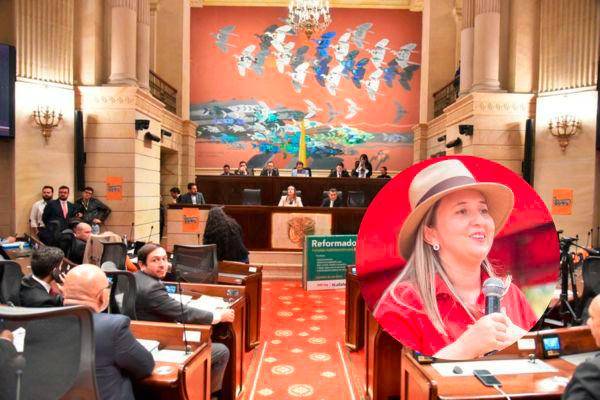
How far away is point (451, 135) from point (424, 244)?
10.4 metres

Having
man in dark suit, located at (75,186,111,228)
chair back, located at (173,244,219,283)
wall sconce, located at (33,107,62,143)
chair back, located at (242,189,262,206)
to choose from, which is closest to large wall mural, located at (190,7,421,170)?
chair back, located at (242,189,262,206)

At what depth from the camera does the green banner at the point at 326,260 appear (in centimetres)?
759

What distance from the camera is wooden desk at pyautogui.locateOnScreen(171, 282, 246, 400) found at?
3473mm

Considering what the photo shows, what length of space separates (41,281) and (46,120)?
676cm

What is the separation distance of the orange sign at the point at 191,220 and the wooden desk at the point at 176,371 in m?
5.68

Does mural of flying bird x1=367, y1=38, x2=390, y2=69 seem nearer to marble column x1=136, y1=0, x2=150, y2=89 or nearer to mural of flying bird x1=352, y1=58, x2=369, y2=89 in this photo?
mural of flying bird x1=352, y1=58, x2=369, y2=89

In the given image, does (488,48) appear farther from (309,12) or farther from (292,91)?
(292,91)

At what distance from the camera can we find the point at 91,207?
9.06 meters

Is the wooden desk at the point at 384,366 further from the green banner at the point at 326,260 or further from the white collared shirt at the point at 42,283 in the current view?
the green banner at the point at 326,260

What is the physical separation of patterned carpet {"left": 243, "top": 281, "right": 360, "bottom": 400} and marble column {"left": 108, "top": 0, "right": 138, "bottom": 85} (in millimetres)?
5960

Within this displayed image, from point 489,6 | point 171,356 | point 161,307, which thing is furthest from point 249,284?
point 489,6

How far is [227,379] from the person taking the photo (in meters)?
3.47

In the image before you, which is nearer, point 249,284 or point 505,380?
point 505,380

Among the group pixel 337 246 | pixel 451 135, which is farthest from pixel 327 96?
pixel 337 246
